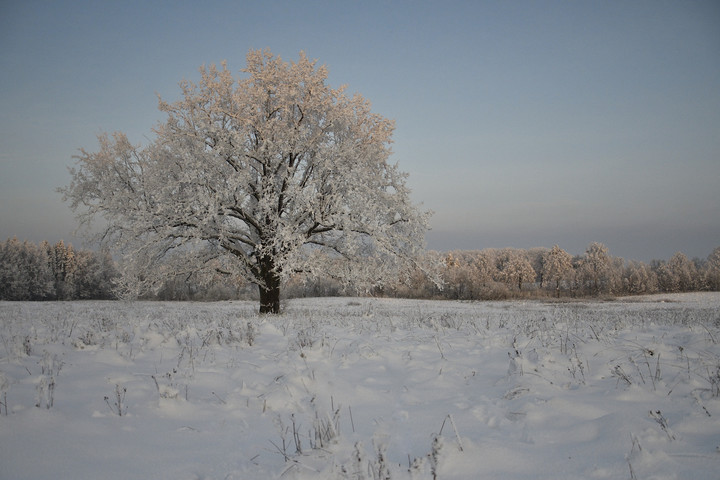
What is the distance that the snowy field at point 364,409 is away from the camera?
278cm

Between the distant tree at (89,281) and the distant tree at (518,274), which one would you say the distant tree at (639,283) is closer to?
the distant tree at (518,274)

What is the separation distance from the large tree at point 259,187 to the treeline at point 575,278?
3972 mm

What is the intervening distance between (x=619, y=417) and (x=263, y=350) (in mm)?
4957

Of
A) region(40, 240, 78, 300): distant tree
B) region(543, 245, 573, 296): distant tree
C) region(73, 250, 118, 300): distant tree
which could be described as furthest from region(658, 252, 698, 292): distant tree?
region(40, 240, 78, 300): distant tree

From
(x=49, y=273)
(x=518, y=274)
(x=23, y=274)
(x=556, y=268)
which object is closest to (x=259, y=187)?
(x=23, y=274)

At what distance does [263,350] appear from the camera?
629cm

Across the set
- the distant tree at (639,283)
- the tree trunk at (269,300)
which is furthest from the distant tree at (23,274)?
the distant tree at (639,283)

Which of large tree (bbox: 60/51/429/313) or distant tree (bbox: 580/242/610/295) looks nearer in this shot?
large tree (bbox: 60/51/429/313)

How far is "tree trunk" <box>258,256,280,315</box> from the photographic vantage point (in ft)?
52.5

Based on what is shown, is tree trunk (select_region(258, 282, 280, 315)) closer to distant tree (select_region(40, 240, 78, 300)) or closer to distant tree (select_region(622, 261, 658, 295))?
distant tree (select_region(622, 261, 658, 295))

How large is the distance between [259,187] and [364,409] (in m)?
11.3

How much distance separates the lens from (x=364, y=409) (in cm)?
404

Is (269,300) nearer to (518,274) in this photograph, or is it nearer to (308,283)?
(308,283)

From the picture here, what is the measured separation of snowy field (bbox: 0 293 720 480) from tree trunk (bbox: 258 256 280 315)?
9537mm
